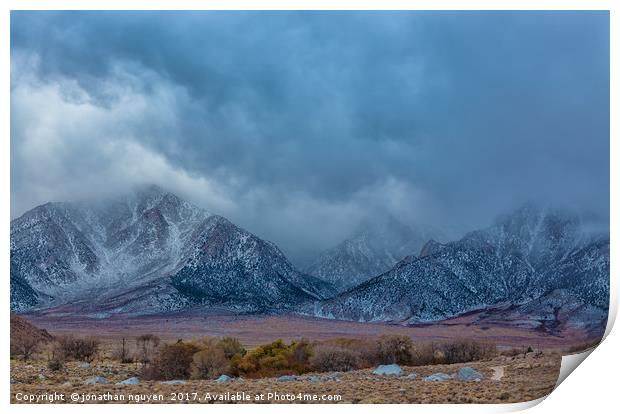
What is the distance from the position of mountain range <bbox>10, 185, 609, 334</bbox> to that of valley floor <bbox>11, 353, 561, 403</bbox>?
10.9ft

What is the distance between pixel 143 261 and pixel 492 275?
13.3 meters

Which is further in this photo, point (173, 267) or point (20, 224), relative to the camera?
point (173, 267)

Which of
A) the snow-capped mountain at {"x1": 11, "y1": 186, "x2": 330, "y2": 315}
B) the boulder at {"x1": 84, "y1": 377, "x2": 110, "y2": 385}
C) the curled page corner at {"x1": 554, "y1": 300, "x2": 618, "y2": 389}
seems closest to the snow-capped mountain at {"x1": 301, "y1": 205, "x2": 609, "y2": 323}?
the snow-capped mountain at {"x1": 11, "y1": 186, "x2": 330, "y2": 315}

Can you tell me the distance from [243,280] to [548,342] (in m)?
10.9

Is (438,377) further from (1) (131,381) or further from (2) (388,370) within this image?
(1) (131,381)

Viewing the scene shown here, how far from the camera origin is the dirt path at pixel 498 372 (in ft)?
67.6

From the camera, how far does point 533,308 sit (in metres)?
28.0

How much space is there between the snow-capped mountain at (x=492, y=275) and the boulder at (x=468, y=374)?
423cm

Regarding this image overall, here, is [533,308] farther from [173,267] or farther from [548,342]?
[173,267]

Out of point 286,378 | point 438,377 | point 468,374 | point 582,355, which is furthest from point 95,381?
point 582,355

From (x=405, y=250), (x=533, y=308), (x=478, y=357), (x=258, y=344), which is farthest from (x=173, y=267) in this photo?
(x=533, y=308)

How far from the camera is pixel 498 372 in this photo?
21156 millimetres

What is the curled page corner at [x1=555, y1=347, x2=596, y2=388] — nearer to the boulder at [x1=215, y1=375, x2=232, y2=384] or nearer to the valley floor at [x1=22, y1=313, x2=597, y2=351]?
the valley floor at [x1=22, y1=313, x2=597, y2=351]

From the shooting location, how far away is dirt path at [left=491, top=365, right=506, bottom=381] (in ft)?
67.6
